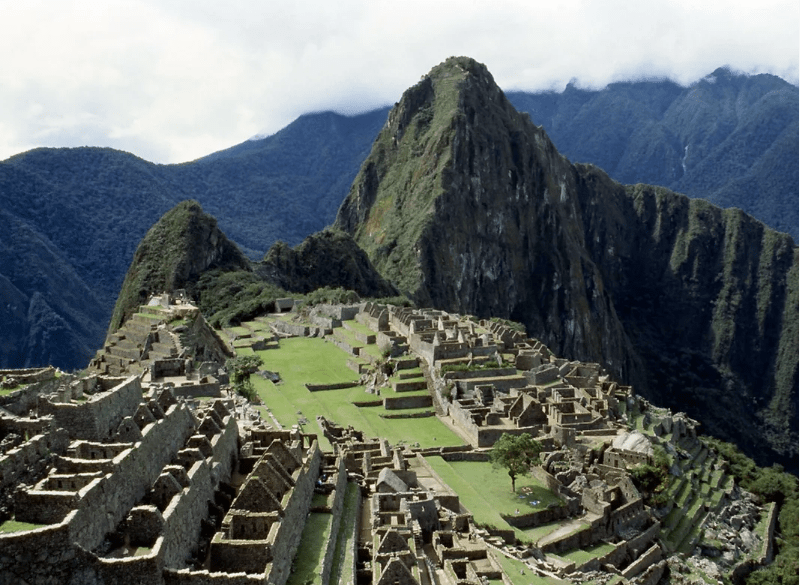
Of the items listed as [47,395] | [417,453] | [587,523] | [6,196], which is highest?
[6,196]

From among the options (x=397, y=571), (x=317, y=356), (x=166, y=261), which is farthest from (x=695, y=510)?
(x=166, y=261)

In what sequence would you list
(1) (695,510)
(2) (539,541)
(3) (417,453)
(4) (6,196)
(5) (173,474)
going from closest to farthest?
(5) (173,474), (2) (539,541), (3) (417,453), (1) (695,510), (4) (6,196)

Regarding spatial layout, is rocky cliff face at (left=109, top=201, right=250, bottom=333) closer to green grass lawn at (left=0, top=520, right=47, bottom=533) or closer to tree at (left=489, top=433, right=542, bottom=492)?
tree at (left=489, top=433, right=542, bottom=492)

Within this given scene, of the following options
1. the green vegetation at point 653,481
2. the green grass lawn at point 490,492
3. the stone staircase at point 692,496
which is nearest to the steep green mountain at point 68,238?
the green grass lawn at point 490,492

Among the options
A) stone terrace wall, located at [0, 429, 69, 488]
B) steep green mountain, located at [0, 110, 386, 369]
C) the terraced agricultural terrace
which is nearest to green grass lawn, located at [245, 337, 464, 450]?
the terraced agricultural terrace

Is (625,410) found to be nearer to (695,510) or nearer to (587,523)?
(695,510)

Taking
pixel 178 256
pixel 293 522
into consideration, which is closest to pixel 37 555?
pixel 293 522
